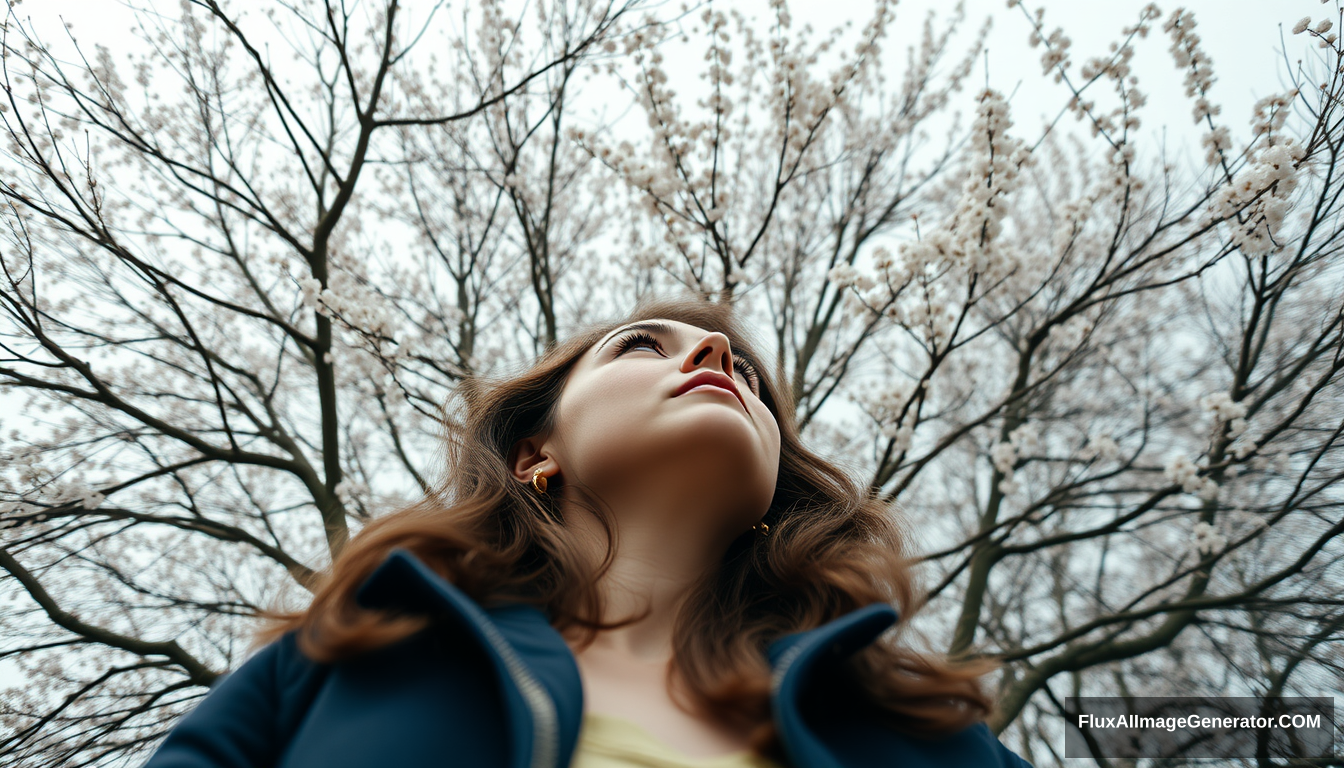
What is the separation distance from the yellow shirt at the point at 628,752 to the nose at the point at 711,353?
0.83 meters

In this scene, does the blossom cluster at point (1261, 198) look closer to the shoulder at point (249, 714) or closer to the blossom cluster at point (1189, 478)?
the blossom cluster at point (1189, 478)

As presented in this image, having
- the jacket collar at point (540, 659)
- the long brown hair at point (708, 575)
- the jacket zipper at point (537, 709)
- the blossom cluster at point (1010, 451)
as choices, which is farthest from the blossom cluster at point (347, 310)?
the blossom cluster at point (1010, 451)

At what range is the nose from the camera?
5.68 ft

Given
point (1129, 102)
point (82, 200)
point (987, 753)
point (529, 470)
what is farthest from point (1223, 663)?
point (82, 200)

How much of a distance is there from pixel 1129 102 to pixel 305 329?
498cm

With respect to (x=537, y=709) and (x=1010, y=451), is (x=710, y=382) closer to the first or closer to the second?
(x=537, y=709)

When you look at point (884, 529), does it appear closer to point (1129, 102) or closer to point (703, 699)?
point (703, 699)

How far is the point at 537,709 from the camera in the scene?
979 millimetres

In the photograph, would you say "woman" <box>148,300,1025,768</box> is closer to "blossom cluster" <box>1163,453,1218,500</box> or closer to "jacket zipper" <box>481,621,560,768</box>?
"jacket zipper" <box>481,621,560,768</box>

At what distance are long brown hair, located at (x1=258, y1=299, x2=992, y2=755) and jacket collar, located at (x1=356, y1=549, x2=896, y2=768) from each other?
51 millimetres

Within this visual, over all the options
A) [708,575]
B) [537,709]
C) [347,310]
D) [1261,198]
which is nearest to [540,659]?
[537,709]

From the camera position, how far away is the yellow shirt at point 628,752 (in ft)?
3.64

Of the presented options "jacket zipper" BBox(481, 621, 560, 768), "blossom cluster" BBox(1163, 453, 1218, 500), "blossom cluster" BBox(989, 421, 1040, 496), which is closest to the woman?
"jacket zipper" BBox(481, 621, 560, 768)

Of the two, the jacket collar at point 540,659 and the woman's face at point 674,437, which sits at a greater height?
the woman's face at point 674,437
